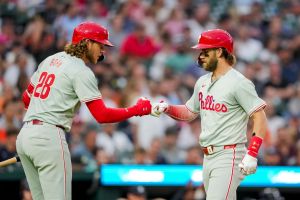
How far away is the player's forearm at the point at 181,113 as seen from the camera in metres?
7.64

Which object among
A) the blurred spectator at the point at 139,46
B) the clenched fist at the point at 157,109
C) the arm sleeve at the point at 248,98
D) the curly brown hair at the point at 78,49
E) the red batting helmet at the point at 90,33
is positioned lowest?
the blurred spectator at the point at 139,46

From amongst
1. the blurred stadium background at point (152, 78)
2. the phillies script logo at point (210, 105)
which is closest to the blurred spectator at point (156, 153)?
the blurred stadium background at point (152, 78)

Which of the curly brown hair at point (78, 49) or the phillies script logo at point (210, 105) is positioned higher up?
the curly brown hair at point (78, 49)

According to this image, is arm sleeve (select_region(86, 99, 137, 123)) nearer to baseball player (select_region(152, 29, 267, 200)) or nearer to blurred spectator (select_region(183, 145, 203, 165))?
baseball player (select_region(152, 29, 267, 200))

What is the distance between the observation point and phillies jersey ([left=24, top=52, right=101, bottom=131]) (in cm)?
684

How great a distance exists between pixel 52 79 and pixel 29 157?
0.65m

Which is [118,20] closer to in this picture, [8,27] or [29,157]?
[8,27]

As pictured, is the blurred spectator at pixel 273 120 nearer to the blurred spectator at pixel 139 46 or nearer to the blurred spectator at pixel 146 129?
the blurred spectator at pixel 146 129

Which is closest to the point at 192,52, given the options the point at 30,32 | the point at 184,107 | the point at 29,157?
the point at 30,32

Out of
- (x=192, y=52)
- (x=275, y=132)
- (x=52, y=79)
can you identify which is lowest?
(x=275, y=132)

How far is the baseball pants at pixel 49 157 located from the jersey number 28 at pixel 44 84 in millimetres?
241

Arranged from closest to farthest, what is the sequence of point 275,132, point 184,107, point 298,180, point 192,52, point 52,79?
point 52,79 → point 184,107 → point 298,180 → point 275,132 → point 192,52

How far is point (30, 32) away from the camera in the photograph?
13508 millimetres

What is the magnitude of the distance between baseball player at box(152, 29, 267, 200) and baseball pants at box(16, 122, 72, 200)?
3.72 feet
